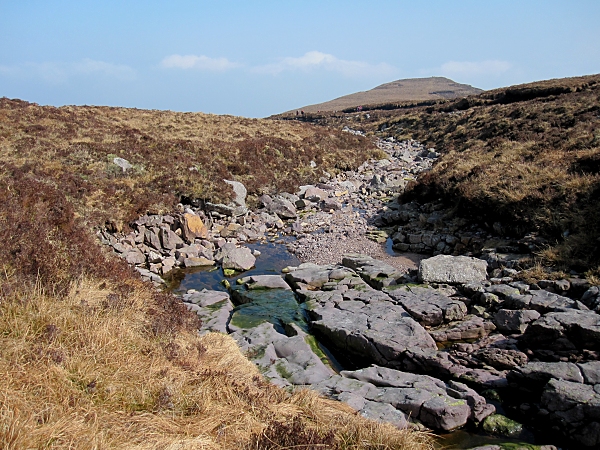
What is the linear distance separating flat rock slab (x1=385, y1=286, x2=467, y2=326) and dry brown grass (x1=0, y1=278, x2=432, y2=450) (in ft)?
16.1

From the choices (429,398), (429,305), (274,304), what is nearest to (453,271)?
(429,305)

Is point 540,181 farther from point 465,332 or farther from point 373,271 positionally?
point 465,332

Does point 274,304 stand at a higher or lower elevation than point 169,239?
lower

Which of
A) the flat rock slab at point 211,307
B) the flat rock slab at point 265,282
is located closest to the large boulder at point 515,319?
→ the flat rock slab at point 265,282

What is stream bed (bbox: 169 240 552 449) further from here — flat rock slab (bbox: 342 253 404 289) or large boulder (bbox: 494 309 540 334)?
large boulder (bbox: 494 309 540 334)

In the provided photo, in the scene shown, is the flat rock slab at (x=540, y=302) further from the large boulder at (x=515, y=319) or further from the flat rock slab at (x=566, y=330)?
the flat rock slab at (x=566, y=330)

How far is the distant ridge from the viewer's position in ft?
478

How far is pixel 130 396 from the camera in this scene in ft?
16.2

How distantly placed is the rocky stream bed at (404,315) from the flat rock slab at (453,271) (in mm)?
38

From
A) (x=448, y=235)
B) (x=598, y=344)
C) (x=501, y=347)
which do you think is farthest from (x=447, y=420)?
(x=448, y=235)

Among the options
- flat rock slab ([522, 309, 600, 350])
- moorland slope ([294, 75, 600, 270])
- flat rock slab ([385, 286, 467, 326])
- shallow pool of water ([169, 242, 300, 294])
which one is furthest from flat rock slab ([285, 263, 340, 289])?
moorland slope ([294, 75, 600, 270])

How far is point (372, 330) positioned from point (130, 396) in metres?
6.00

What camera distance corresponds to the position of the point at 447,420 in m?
6.58

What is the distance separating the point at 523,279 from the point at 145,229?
13.8m
